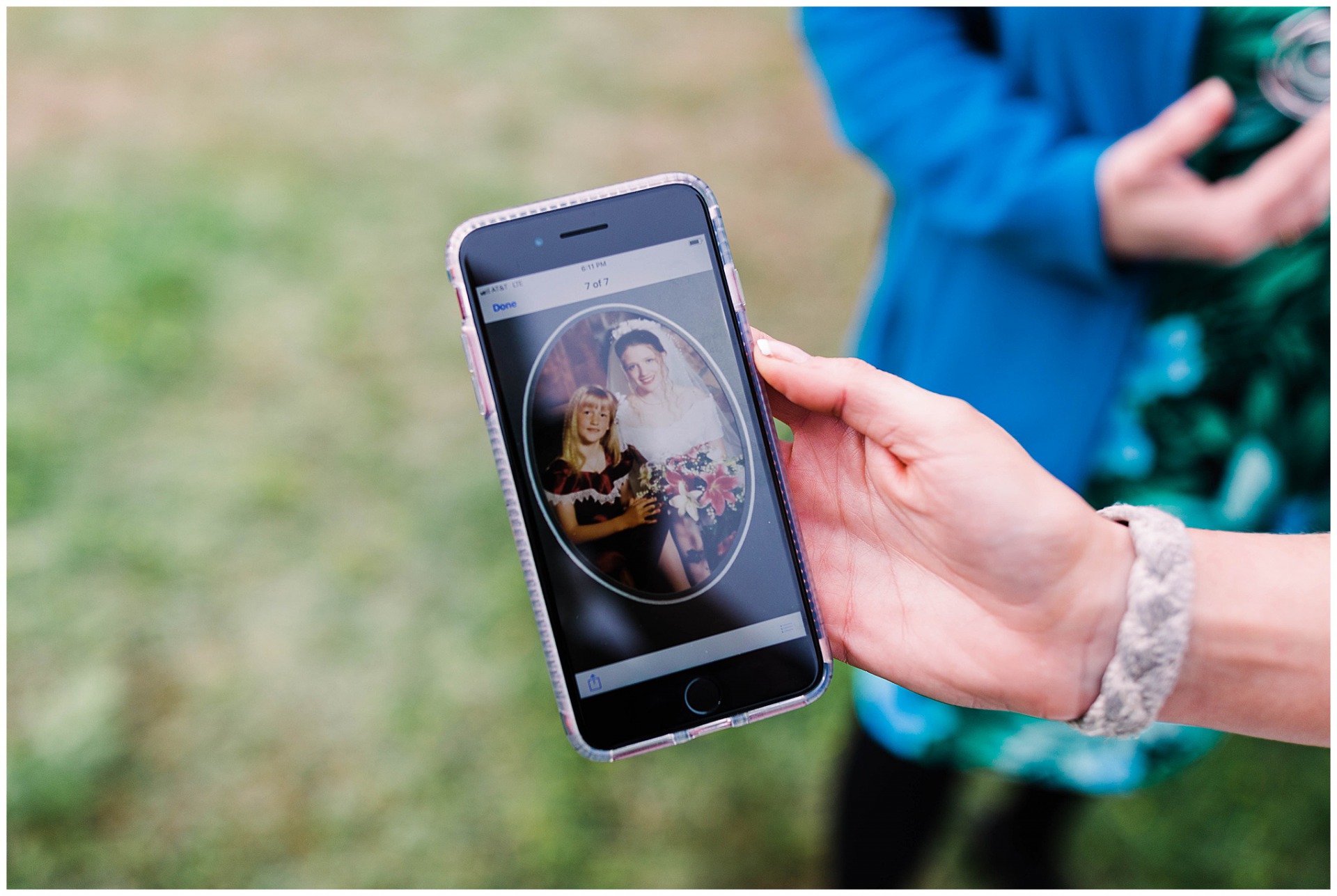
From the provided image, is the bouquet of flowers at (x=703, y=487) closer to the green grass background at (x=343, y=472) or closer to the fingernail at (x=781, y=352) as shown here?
the fingernail at (x=781, y=352)

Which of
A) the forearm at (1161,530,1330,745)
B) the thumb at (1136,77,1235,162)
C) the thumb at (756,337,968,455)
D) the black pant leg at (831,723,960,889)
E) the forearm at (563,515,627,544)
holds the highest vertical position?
the thumb at (1136,77,1235,162)

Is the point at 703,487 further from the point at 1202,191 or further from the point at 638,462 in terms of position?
the point at 1202,191

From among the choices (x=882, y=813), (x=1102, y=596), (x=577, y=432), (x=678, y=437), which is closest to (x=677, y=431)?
(x=678, y=437)

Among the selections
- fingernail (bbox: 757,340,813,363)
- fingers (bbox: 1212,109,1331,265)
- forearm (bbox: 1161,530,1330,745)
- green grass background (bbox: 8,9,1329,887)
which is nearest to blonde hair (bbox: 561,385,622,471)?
fingernail (bbox: 757,340,813,363)

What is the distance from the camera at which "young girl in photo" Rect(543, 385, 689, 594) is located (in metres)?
1.02

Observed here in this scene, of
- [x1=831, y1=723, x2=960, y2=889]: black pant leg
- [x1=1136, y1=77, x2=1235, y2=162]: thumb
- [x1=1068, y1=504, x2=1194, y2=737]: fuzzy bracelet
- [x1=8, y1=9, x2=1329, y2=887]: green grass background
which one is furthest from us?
[x1=8, y1=9, x2=1329, y2=887]: green grass background

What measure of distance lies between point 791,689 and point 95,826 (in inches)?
62.5

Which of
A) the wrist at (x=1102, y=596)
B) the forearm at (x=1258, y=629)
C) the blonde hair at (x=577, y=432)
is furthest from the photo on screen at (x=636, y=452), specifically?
the forearm at (x=1258, y=629)

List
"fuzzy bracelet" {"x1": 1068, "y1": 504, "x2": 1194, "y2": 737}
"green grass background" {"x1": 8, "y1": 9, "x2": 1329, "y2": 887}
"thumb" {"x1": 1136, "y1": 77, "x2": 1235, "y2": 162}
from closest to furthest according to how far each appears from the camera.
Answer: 1. "fuzzy bracelet" {"x1": 1068, "y1": 504, "x2": 1194, "y2": 737}
2. "thumb" {"x1": 1136, "y1": 77, "x2": 1235, "y2": 162}
3. "green grass background" {"x1": 8, "y1": 9, "x2": 1329, "y2": 887}

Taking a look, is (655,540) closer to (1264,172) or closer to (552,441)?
(552,441)

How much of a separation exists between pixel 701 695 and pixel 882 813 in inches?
29.2

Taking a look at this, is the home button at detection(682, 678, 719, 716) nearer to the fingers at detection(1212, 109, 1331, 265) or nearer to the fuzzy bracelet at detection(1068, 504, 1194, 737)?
the fuzzy bracelet at detection(1068, 504, 1194, 737)

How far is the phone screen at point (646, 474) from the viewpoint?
1.02m

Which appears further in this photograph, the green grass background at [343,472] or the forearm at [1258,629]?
the green grass background at [343,472]
